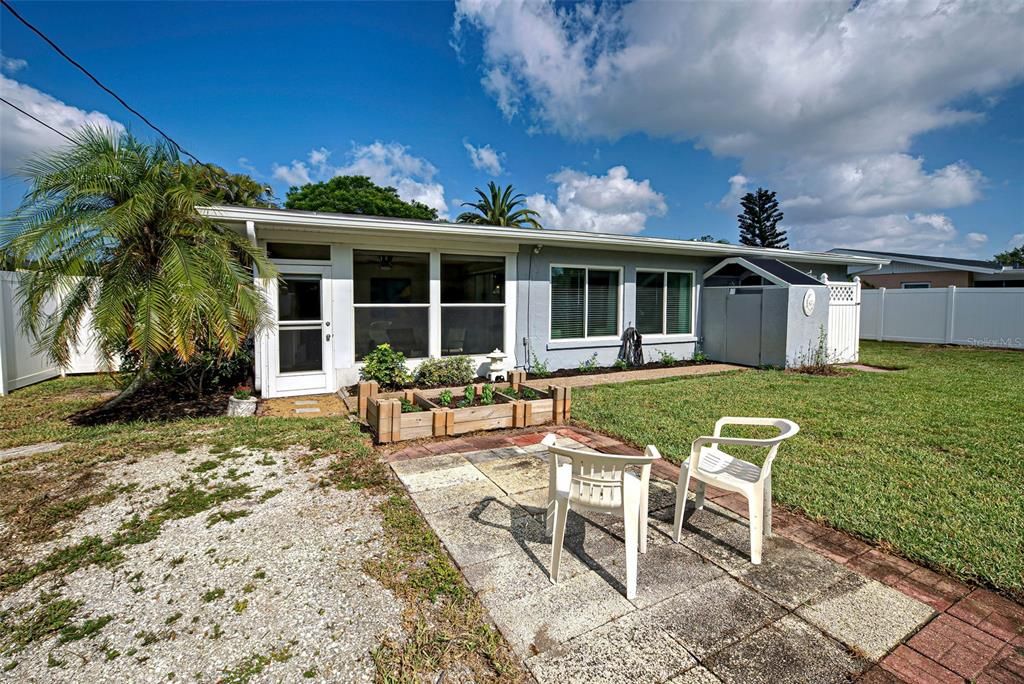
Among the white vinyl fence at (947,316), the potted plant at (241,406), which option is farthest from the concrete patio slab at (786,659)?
the white vinyl fence at (947,316)

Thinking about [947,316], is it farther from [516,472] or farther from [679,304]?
[516,472]

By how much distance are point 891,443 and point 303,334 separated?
754cm

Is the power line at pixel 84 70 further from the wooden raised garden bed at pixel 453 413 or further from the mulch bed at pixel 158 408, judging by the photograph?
the wooden raised garden bed at pixel 453 413

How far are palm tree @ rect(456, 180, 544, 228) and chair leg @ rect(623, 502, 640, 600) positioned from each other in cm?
2820

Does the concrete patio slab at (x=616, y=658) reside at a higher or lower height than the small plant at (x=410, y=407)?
lower

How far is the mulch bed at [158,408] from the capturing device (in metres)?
5.62

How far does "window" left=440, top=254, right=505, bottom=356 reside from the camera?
26.3ft

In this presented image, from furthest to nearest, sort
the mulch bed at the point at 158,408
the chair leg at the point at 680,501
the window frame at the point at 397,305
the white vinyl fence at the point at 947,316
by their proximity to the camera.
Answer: the white vinyl fence at the point at 947,316 < the window frame at the point at 397,305 < the mulch bed at the point at 158,408 < the chair leg at the point at 680,501

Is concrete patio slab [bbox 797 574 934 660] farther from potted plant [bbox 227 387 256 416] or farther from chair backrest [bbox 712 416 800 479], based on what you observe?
potted plant [bbox 227 387 256 416]

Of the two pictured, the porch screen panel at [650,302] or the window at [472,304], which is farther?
the porch screen panel at [650,302]

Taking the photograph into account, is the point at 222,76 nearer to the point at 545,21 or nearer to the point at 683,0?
the point at 545,21

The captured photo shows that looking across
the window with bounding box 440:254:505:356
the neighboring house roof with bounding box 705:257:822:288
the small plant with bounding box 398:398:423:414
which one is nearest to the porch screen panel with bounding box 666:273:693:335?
the neighboring house roof with bounding box 705:257:822:288

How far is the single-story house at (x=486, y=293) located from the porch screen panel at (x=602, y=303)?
0.08 ft

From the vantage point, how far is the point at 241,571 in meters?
2.46
